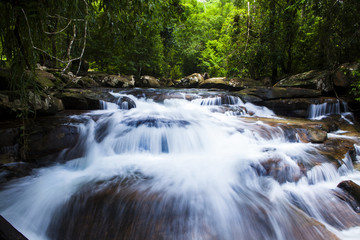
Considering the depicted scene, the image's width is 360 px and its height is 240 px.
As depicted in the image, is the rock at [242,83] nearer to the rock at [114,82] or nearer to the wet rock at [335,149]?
the rock at [114,82]

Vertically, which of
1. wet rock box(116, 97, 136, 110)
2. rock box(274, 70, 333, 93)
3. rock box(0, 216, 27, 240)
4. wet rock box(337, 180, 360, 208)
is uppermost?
rock box(274, 70, 333, 93)

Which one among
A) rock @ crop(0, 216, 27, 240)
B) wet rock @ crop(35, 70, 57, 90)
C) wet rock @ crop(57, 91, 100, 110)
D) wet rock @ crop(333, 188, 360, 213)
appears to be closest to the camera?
rock @ crop(0, 216, 27, 240)

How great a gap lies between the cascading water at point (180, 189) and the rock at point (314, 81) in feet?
16.3

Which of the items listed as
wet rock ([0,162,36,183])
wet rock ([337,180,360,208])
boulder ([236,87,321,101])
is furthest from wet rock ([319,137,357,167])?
wet rock ([0,162,36,183])

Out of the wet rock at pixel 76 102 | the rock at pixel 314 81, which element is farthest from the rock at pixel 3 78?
the rock at pixel 314 81

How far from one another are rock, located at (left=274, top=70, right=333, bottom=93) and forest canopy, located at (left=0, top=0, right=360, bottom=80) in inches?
17.8

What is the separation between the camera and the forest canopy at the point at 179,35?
197 centimetres

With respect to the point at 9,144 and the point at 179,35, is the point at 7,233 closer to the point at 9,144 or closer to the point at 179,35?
the point at 9,144

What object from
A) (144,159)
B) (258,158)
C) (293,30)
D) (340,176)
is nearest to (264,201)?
(258,158)

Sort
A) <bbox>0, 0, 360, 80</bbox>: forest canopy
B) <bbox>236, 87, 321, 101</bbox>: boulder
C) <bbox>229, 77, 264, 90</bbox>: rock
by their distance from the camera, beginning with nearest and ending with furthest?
<bbox>0, 0, 360, 80</bbox>: forest canopy
<bbox>236, 87, 321, 101</bbox>: boulder
<bbox>229, 77, 264, 90</bbox>: rock

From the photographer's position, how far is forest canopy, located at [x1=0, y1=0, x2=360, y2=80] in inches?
77.4

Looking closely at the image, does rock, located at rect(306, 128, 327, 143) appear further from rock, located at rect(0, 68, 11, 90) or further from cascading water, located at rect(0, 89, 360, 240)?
rock, located at rect(0, 68, 11, 90)

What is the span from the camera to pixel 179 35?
23.5 m

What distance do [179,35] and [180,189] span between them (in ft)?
77.2
